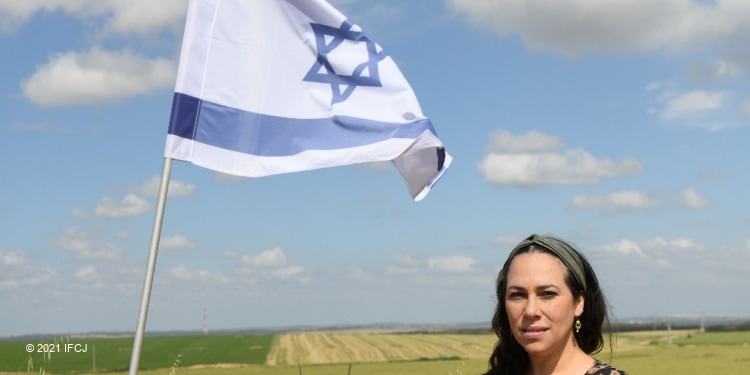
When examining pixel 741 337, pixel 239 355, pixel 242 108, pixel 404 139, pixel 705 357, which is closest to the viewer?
pixel 242 108

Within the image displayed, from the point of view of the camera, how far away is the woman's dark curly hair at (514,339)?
12.2 feet

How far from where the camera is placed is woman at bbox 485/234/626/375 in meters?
3.62

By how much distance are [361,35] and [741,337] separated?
121459mm

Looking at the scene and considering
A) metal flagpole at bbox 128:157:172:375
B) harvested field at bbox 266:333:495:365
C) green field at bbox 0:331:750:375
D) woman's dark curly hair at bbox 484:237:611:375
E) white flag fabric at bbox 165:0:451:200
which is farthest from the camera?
harvested field at bbox 266:333:495:365

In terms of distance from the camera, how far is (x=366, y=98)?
319 inches

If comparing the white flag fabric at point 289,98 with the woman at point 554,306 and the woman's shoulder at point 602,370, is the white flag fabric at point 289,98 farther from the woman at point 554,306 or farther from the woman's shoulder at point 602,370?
the woman's shoulder at point 602,370

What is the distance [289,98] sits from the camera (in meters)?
7.70

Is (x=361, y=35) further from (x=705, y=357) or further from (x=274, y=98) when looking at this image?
(x=705, y=357)

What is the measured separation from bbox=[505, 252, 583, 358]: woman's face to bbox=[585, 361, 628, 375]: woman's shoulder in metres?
0.18

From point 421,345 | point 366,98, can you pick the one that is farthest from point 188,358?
point 366,98

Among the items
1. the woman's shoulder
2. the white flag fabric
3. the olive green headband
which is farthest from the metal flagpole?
the woman's shoulder

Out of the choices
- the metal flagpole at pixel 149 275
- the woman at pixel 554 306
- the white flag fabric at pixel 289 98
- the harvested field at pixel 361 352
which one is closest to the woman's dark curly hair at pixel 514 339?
the woman at pixel 554 306

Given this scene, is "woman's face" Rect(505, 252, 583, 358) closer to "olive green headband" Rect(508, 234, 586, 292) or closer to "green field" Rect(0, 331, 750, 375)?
"olive green headband" Rect(508, 234, 586, 292)

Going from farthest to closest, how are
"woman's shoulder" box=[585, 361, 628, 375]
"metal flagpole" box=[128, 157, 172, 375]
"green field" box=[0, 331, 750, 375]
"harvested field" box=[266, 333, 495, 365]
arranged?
"harvested field" box=[266, 333, 495, 365]
"green field" box=[0, 331, 750, 375]
"metal flagpole" box=[128, 157, 172, 375]
"woman's shoulder" box=[585, 361, 628, 375]
